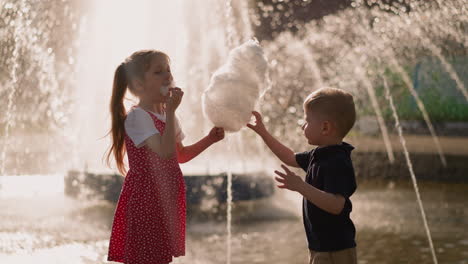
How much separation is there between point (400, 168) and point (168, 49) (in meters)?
5.63

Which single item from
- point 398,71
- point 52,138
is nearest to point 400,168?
point 398,71

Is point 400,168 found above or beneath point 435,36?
beneath

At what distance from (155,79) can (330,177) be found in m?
0.99

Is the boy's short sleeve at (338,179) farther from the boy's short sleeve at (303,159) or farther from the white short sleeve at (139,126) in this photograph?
the white short sleeve at (139,126)

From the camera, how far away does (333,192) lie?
9.64ft

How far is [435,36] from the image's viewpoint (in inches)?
703

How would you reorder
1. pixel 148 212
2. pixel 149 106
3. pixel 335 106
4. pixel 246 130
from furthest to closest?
pixel 246 130 < pixel 149 106 < pixel 148 212 < pixel 335 106

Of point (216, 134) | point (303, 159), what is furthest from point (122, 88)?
point (303, 159)

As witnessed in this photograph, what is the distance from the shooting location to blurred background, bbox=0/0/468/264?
264 inches

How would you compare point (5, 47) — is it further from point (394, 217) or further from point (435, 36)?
point (394, 217)

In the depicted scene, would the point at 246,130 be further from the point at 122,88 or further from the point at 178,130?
the point at 122,88

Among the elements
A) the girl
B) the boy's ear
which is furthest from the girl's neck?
the boy's ear

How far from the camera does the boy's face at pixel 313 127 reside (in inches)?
122

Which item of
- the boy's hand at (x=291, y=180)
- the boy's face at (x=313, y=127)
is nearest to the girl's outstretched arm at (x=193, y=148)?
the boy's face at (x=313, y=127)
